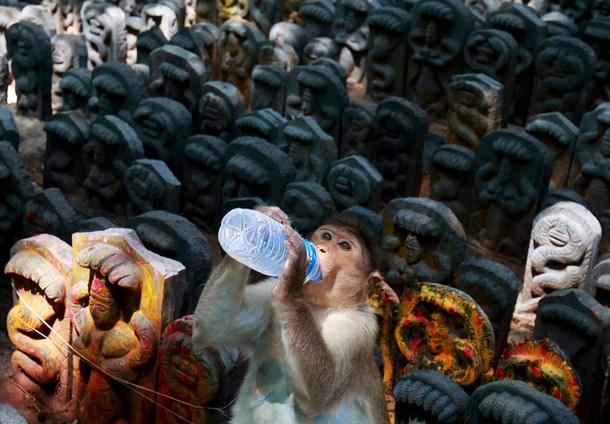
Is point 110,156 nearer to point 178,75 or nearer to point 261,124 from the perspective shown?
point 261,124

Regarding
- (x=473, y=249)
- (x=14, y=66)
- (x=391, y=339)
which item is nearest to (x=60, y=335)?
(x=391, y=339)

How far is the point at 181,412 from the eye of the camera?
154 inches

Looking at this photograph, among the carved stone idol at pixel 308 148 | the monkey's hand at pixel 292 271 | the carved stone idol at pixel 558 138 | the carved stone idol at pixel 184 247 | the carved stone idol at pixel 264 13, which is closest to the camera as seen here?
the monkey's hand at pixel 292 271

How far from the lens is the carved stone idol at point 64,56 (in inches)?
283

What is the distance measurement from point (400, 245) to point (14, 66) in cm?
322

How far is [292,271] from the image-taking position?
233 centimetres

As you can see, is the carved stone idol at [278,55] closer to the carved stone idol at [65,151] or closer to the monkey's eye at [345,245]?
the carved stone idol at [65,151]

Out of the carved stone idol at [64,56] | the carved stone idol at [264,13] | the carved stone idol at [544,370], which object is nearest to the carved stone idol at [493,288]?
the carved stone idol at [544,370]

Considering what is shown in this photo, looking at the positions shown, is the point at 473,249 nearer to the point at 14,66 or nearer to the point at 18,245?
the point at 18,245

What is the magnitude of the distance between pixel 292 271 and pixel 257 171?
3.11m

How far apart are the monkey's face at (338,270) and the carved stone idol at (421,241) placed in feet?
7.23

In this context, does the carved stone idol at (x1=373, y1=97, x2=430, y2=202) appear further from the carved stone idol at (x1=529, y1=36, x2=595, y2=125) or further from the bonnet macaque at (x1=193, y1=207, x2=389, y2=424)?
the bonnet macaque at (x1=193, y1=207, x2=389, y2=424)

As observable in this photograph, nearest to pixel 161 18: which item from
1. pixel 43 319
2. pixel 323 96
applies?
pixel 323 96

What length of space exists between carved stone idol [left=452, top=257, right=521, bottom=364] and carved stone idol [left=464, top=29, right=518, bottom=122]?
8.72 feet
